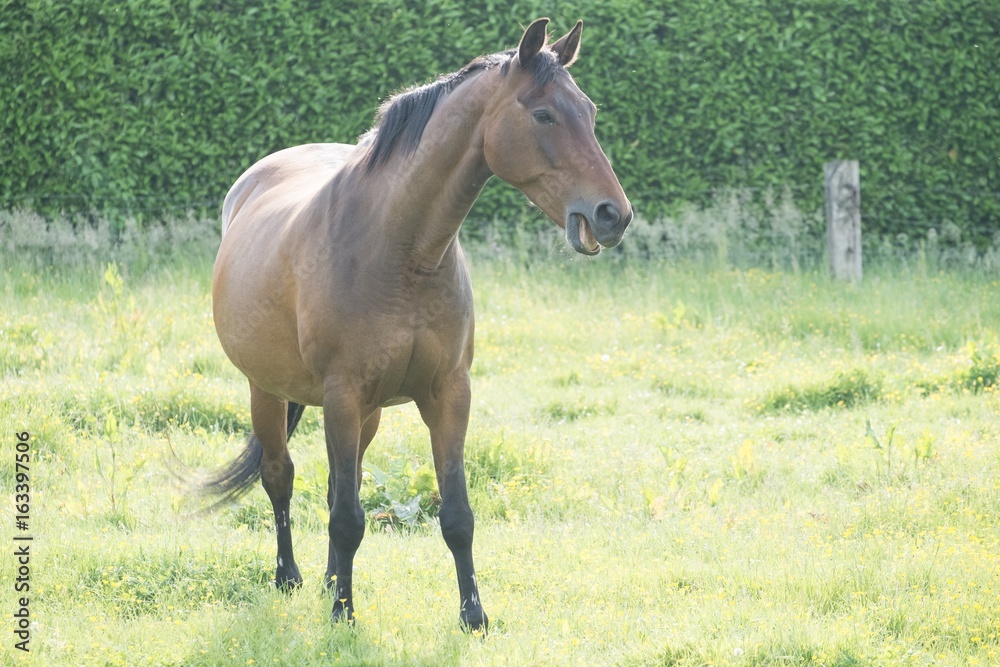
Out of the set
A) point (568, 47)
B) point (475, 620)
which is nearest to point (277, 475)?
point (475, 620)

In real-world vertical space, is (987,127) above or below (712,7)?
below

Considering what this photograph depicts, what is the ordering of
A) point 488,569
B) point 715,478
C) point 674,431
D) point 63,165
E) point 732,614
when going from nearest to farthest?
point 732,614, point 488,569, point 715,478, point 674,431, point 63,165

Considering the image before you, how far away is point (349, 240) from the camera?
4082 millimetres

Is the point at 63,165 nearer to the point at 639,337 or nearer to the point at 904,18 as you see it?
the point at 639,337

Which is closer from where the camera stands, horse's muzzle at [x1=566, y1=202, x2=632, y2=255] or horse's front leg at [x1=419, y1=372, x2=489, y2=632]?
horse's muzzle at [x1=566, y1=202, x2=632, y2=255]

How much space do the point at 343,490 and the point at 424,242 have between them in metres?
1.03

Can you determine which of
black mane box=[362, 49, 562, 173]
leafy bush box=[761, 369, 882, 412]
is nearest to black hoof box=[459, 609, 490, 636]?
black mane box=[362, 49, 562, 173]

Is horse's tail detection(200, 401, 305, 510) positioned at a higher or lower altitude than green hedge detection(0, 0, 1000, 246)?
lower

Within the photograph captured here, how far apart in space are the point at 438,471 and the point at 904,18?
8.53 m

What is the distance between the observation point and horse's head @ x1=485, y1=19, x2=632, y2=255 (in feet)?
11.6

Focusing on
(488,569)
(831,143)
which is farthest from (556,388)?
(831,143)

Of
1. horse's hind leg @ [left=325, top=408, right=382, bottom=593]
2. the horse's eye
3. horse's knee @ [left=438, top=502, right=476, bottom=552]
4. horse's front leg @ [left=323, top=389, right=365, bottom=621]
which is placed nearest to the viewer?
the horse's eye

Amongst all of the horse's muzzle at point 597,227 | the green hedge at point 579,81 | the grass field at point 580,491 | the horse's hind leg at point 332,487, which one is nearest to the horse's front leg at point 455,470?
the grass field at point 580,491

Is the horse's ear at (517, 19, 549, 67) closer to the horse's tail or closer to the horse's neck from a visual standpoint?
the horse's neck
